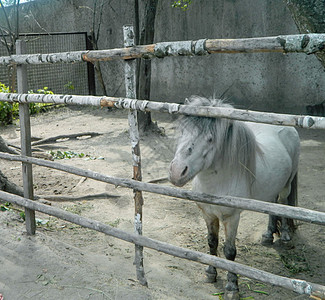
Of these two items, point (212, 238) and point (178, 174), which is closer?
point (178, 174)

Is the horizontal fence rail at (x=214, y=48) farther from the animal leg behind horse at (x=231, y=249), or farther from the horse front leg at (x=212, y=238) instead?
the horse front leg at (x=212, y=238)

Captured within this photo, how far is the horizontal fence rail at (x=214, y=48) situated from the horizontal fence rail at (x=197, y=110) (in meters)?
0.29

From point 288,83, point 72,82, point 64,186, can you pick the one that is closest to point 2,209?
point 64,186

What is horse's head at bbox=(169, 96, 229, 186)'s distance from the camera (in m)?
2.52

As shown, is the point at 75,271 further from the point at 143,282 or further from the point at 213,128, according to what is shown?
the point at 213,128

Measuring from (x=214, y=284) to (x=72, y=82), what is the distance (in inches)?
396

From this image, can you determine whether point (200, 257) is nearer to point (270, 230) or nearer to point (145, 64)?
point (270, 230)

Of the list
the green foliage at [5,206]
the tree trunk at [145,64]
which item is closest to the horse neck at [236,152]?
the green foliage at [5,206]

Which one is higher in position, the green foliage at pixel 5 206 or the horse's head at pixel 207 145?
the horse's head at pixel 207 145

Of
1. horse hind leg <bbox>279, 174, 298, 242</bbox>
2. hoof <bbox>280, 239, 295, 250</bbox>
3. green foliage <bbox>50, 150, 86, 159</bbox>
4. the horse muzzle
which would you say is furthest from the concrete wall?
the horse muzzle

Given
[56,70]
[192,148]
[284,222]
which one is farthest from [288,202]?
[56,70]

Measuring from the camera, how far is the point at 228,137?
2.79 meters

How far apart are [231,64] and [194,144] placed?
713cm

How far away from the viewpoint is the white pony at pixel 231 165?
2.59m
